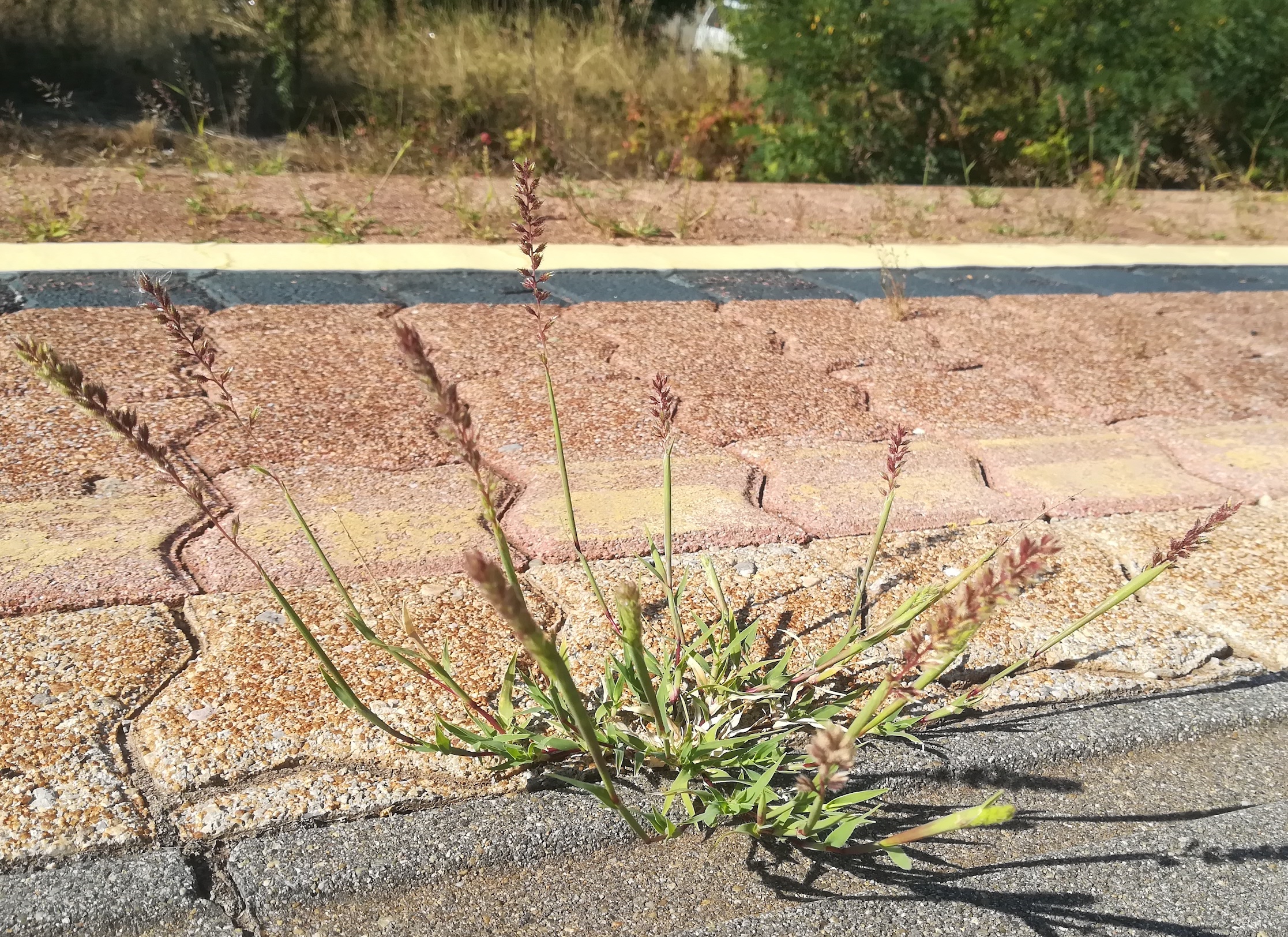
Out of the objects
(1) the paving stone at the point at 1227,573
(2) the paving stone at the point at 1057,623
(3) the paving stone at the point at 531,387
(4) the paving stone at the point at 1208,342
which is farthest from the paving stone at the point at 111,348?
(4) the paving stone at the point at 1208,342

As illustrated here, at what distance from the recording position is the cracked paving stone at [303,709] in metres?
1.09

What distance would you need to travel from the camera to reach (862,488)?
72.1 inches

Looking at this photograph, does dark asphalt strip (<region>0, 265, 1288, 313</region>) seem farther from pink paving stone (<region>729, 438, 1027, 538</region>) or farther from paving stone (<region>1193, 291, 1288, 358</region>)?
pink paving stone (<region>729, 438, 1027, 538</region>)

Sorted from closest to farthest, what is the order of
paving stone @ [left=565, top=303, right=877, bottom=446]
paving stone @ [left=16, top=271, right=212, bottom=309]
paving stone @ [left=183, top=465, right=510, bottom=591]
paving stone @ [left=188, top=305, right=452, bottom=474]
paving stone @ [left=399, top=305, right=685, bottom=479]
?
1. paving stone @ [left=183, top=465, right=510, bottom=591]
2. paving stone @ [left=188, top=305, right=452, bottom=474]
3. paving stone @ [left=399, top=305, right=685, bottom=479]
4. paving stone @ [left=565, top=303, right=877, bottom=446]
5. paving stone @ [left=16, top=271, right=212, bottom=309]

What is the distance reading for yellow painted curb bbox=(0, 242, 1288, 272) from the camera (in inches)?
113

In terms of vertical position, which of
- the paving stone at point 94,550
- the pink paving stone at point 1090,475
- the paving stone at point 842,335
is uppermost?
the paving stone at point 842,335

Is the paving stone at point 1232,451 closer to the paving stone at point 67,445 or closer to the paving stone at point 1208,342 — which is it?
the paving stone at point 1208,342

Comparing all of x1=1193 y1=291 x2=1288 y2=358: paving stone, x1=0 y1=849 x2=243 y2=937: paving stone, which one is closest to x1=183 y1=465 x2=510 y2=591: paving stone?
x1=0 y1=849 x2=243 y2=937: paving stone

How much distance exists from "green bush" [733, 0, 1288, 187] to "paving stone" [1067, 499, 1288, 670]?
3.74 meters

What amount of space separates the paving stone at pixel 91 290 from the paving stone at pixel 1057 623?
1745 millimetres

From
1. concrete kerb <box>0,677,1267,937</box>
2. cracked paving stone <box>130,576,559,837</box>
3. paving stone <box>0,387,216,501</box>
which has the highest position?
paving stone <box>0,387,216,501</box>

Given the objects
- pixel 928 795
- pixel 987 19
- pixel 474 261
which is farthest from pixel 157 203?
pixel 987 19

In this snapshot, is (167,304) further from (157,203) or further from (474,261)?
(157,203)

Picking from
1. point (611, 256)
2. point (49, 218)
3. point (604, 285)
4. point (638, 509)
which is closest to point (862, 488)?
point (638, 509)
